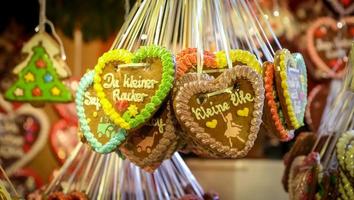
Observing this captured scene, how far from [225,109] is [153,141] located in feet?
0.43

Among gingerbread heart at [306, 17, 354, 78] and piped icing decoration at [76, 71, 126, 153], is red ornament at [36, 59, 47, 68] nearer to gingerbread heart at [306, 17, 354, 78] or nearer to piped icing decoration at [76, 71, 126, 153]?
piped icing decoration at [76, 71, 126, 153]

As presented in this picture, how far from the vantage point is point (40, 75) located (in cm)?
149

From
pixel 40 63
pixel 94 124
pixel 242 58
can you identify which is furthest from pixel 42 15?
pixel 242 58

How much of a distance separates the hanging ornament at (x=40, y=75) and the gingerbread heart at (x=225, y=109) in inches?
24.9

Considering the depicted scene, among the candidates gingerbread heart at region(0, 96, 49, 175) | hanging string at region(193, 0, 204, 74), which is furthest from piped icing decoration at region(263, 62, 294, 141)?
gingerbread heart at region(0, 96, 49, 175)

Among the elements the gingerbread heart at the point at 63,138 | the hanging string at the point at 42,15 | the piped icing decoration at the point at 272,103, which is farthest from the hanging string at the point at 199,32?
the gingerbread heart at the point at 63,138

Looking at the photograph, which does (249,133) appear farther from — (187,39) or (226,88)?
(187,39)

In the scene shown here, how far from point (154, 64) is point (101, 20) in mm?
1089

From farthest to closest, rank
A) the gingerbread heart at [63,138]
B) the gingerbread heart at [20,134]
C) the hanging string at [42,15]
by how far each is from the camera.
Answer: the gingerbread heart at [20,134] → the gingerbread heart at [63,138] → the hanging string at [42,15]

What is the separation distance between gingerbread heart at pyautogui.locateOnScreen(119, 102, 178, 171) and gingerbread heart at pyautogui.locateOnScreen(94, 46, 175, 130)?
0.03m

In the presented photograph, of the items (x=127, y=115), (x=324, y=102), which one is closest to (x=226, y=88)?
(x=127, y=115)

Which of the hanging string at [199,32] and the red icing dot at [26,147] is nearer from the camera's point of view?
the hanging string at [199,32]

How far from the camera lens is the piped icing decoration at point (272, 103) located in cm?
100

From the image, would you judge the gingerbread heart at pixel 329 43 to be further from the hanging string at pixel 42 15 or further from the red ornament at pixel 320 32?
the hanging string at pixel 42 15
